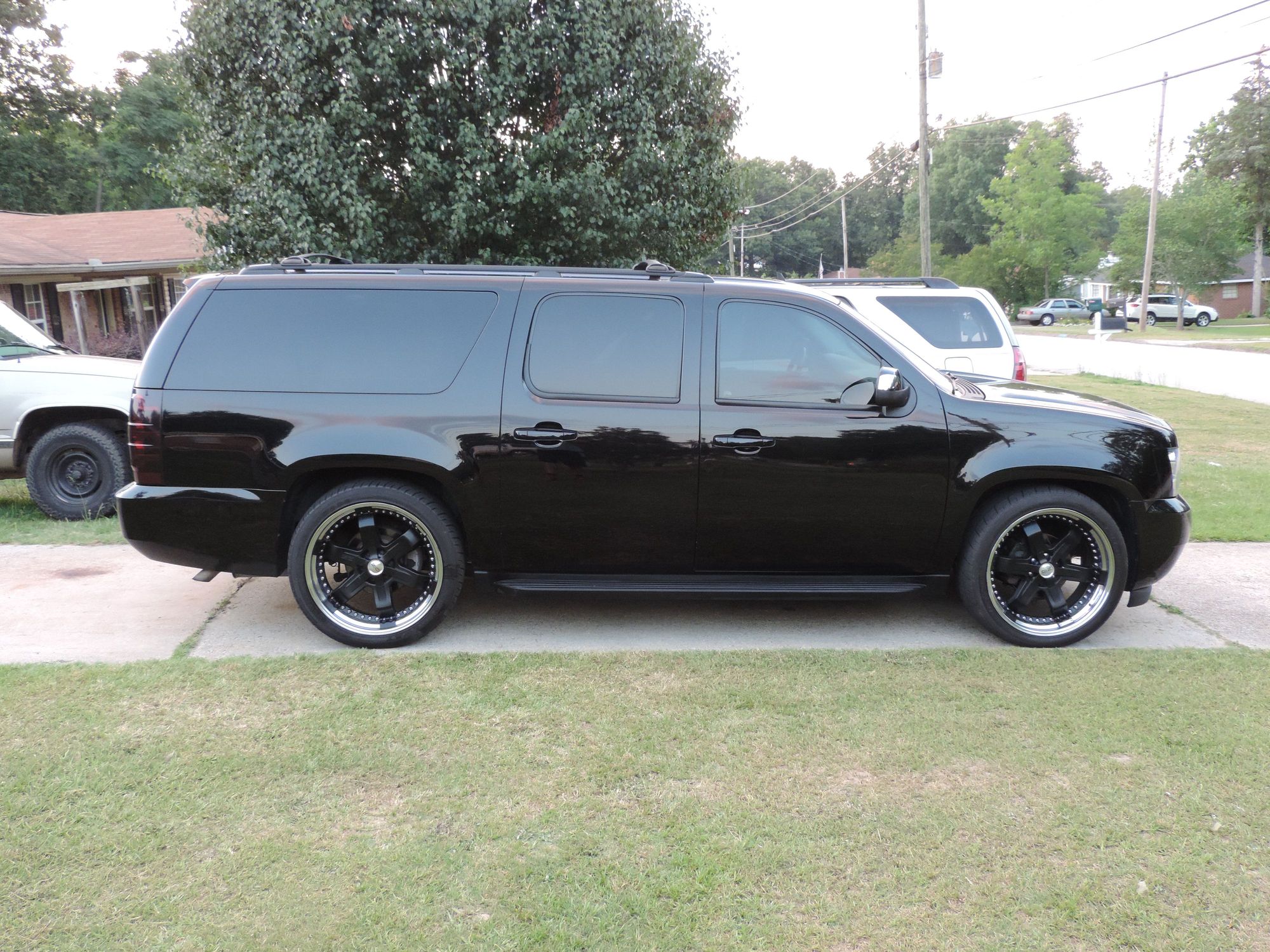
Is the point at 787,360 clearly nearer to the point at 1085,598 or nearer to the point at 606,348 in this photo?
the point at 606,348

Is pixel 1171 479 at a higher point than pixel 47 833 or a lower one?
higher

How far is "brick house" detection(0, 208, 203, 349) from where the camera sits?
20.9 meters

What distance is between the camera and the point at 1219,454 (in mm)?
11008

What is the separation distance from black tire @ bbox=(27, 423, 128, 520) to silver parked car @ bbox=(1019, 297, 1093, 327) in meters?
58.1

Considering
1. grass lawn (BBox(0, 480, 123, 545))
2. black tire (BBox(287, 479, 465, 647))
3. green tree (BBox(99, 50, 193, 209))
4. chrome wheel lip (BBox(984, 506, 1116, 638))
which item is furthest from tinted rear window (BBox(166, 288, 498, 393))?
green tree (BBox(99, 50, 193, 209))

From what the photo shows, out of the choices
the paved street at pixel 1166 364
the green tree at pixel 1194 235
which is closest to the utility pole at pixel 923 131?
the paved street at pixel 1166 364

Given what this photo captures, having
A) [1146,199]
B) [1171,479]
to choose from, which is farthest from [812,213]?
[1171,479]

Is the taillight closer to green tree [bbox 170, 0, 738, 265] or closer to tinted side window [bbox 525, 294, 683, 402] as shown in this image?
tinted side window [bbox 525, 294, 683, 402]

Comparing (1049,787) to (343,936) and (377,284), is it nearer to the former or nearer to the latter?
(343,936)

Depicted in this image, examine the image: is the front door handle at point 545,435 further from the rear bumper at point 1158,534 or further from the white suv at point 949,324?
the white suv at point 949,324

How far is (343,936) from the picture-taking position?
2842 millimetres

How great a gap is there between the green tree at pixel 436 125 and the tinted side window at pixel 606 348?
5.03 m

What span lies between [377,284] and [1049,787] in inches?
151

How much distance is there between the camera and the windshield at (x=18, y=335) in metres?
8.38
